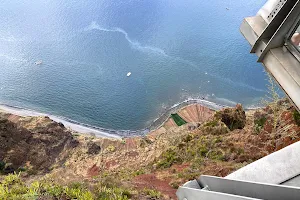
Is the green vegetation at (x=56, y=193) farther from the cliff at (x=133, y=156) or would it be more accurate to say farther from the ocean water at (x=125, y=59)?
the ocean water at (x=125, y=59)

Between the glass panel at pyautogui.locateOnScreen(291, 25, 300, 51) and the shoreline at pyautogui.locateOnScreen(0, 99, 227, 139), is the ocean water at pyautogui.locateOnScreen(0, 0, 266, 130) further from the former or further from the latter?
the glass panel at pyautogui.locateOnScreen(291, 25, 300, 51)

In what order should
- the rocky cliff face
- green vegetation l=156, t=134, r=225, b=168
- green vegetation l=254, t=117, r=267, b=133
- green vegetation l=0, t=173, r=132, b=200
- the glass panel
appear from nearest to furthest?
the glass panel, green vegetation l=0, t=173, r=132, b=200, green vegetation l=156, t=134, r=225, b=168, green vegetation l=254, t=117, r=267, b=133, the rocky cliff face

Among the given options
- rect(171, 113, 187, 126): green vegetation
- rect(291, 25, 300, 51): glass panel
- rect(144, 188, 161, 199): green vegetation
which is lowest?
rect(144, 188, 161, 199): green vegetation

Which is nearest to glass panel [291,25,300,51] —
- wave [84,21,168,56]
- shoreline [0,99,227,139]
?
shoreline [0,99,227,139]

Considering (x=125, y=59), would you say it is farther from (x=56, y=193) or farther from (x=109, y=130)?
(x=56, y=193)

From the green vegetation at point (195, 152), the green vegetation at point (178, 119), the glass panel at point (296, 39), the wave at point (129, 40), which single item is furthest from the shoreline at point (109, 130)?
the glass panel at point (296, 39)

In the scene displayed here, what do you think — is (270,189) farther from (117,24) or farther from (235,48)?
(117,24)
